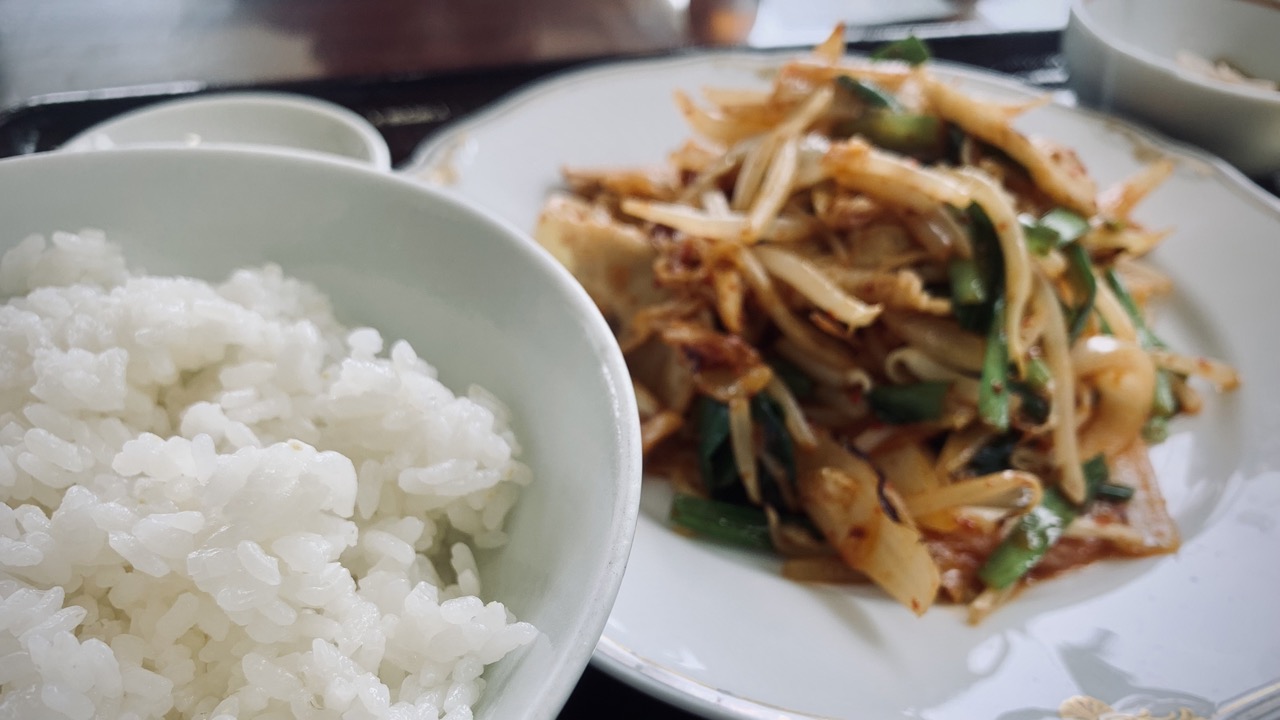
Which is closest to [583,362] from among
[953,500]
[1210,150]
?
[953,500]

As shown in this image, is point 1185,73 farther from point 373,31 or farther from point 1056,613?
point 373,31

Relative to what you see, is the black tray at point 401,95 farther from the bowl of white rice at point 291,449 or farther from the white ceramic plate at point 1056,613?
the bowl of white rice at point 291,449

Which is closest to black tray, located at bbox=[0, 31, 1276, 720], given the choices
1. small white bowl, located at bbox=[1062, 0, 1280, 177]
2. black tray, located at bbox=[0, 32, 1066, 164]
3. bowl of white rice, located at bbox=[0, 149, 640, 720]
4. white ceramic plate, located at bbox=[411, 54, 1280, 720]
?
black tray, located at bbox=[0, 32, 1066, 164]

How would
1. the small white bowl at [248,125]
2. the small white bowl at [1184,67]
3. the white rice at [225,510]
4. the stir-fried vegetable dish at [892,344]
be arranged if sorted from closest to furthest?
the white rice at [225,510]
the stir-fried vegetable dish at [892,344]
the small white bowl at [248,125]
the small white bowl at [1184,67]

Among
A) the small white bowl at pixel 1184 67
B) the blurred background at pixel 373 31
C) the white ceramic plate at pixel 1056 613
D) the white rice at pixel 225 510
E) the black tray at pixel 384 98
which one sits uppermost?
the white rice at pixel 225 510

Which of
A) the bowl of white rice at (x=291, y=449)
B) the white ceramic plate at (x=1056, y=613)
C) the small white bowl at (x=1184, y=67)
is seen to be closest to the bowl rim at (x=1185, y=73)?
the small white bowl at (x=1184, y=67)

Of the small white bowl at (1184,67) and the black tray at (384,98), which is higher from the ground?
the small white bowl at (1184,67)

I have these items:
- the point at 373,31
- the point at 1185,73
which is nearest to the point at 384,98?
the point at 373,31

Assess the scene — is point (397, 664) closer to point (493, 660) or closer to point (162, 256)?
point (493, 660)
